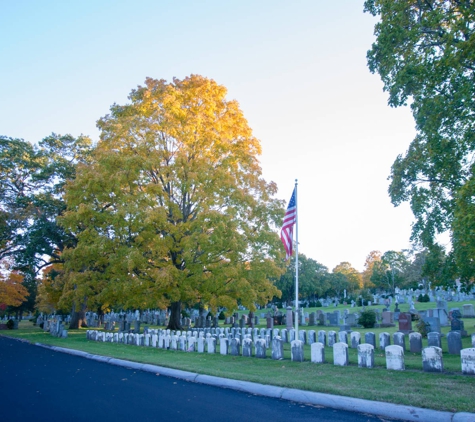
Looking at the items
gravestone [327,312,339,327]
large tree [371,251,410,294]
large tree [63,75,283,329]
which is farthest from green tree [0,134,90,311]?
large tree [371,251,410,294]

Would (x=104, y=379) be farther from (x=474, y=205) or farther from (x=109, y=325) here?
(x=109, y=325)

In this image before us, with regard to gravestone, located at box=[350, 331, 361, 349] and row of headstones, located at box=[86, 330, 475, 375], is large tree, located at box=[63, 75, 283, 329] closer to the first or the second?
row of headstones, located at box=[86, 330, 475, 375]

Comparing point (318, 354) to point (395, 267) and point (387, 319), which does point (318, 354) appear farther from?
point (395, 267)

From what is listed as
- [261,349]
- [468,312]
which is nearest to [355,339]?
[261,349]

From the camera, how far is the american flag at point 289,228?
14477 mm

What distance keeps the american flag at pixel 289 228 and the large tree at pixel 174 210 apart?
5.06 m

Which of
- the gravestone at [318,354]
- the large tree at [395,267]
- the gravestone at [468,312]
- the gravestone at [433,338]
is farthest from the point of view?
the large tree at [395,267]

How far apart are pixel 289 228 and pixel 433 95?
6601mm

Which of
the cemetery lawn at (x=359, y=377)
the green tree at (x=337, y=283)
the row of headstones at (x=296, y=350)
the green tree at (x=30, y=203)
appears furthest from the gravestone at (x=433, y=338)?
the green tree at (x=337, y=283)

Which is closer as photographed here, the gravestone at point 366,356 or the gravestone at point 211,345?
the gravestone at point 366,356

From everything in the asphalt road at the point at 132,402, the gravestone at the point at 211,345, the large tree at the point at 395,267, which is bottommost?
the asphalt road at the point at 132,402

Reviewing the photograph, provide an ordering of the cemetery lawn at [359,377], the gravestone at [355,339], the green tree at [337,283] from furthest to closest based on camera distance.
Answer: the green tree at [337,283] → the gravestone at [355,339] → the cemetery lawn at [359,377]

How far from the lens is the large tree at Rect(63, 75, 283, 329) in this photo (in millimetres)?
19922

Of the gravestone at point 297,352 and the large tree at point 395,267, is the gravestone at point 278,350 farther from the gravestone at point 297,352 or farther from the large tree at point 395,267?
the large tree at point 395,267
